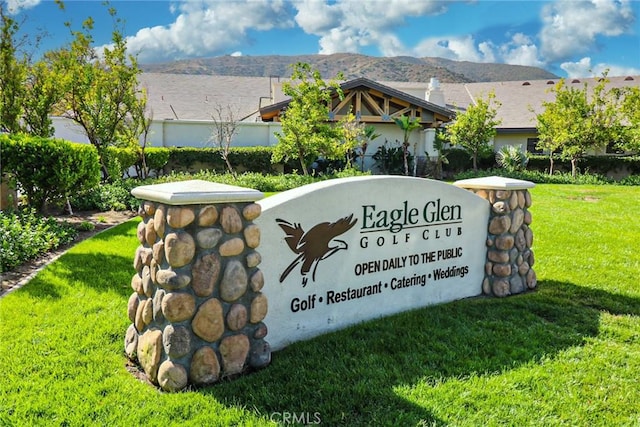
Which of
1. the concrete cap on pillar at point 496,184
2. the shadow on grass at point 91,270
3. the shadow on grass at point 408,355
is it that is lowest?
the shadow on grass at point 408,355

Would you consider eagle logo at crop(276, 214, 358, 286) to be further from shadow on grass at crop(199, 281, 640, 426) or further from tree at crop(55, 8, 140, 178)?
tree at crop(55, 8, 140, 178)

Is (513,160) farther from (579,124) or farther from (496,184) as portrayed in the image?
(496,184)

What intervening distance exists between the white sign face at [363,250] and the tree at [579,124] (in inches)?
691

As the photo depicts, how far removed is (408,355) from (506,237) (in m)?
2.23

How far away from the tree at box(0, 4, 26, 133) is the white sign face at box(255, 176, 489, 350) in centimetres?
924

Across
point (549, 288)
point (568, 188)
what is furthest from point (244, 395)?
point (568, 188)

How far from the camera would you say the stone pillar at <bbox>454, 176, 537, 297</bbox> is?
Result: 198 inches

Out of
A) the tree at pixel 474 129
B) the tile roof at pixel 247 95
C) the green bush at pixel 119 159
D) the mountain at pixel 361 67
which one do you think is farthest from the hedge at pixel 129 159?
the mountain at pixel 361 67

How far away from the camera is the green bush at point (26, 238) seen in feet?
17.9

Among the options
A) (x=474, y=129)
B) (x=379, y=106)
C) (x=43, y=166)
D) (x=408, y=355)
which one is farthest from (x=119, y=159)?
(x=474, y=129)

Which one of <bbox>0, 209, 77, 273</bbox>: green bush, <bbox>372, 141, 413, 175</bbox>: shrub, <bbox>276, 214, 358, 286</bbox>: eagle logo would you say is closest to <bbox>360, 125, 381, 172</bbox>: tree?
<bbox>372, 141, 413, 175</bbox>: shrub

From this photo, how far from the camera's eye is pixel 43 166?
7.99 metres

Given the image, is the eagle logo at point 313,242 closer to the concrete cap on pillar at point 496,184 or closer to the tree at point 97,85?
the concrete cap on pillar at point 496,184

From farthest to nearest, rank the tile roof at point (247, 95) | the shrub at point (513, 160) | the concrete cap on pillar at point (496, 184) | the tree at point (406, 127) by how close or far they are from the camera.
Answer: the tile roof at point (247, 95), the tree at point (406, 127), the shrub at point (513, 160), the concrete cap on pillar at point (496, 184)
